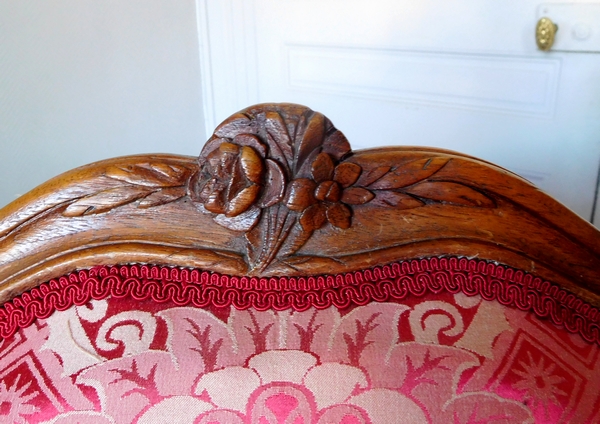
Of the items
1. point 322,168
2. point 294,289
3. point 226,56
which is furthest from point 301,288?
point 226,56

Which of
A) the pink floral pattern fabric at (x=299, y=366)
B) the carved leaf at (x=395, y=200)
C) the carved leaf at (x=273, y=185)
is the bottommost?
the pink floral pattern fabric at (x=299, y=366)

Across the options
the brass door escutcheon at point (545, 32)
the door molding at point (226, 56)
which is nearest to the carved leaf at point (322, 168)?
the brass door escutcheon at point (545, 32)

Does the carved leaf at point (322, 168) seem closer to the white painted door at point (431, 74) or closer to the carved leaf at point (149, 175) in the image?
the carved leaf at point (149, 175)

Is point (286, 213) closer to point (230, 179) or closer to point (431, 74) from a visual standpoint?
point (230, 179)

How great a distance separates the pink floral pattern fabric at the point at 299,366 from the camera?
1.32ft

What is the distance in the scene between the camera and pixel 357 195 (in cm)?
44

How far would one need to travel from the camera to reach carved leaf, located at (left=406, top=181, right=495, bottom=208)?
44cm

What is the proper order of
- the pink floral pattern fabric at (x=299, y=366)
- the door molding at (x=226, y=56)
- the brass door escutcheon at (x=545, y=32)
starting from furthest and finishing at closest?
the door molding at (x=226, y=56), the brass door escutcheon at (x=545, y=32), the pink floral pattern fabric at (x=299, y=366)

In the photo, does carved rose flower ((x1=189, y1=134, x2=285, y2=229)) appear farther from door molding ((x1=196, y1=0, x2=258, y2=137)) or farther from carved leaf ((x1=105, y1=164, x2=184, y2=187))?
door molding ((x1=196, y1=0, x2=258, y2=137))

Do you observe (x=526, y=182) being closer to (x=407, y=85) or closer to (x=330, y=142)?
(x=330, y=142)

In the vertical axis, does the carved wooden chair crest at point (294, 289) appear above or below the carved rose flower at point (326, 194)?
below

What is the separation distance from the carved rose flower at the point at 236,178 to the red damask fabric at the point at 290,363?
0.09 m

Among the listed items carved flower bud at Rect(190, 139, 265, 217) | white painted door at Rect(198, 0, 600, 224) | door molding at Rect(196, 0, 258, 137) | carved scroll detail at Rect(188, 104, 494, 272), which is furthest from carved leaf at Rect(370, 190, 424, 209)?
Result: door molding at Rect(196, 0, 258, 137)

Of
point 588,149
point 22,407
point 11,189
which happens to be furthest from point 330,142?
point 11,189
